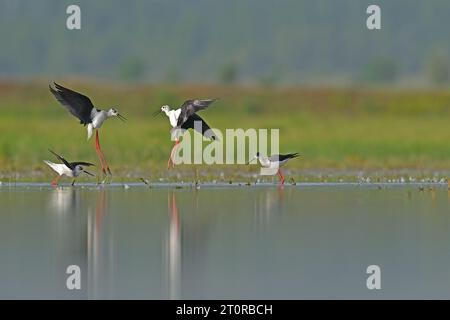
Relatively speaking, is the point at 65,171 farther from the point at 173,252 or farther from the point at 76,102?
the point at 173,252

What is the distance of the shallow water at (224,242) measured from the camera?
691 cm

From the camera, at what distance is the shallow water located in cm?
691

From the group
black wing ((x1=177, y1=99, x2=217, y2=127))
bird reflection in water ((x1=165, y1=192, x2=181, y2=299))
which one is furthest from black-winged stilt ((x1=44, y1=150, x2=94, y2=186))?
bird reflection in water ((x1=165, y1=192, x2=181, y2=299))

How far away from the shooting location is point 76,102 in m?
13.0

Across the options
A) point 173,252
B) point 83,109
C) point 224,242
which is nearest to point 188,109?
point 83,109

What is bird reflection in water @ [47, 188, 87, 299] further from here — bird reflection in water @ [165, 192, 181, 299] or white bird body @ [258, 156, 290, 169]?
white bird body @ [258, 156, 290, 169]

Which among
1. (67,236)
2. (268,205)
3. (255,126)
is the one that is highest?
(255,126)

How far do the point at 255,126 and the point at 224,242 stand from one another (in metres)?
13.3

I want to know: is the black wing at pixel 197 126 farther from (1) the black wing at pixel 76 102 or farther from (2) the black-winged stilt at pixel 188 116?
(1) the black wing at pixel 76 102

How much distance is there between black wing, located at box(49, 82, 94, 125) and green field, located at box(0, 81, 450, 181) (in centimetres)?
78

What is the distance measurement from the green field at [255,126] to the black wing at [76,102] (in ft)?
2.56

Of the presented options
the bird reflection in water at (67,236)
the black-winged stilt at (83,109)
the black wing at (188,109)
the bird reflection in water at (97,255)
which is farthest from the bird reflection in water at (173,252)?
the black-winged stilt at (83,109)

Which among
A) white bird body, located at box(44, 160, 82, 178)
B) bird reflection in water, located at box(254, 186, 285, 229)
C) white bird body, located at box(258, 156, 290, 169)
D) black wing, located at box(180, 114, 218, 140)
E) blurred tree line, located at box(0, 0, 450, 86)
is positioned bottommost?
bird reflection in water, located at box(254, 186, 285, 229)
